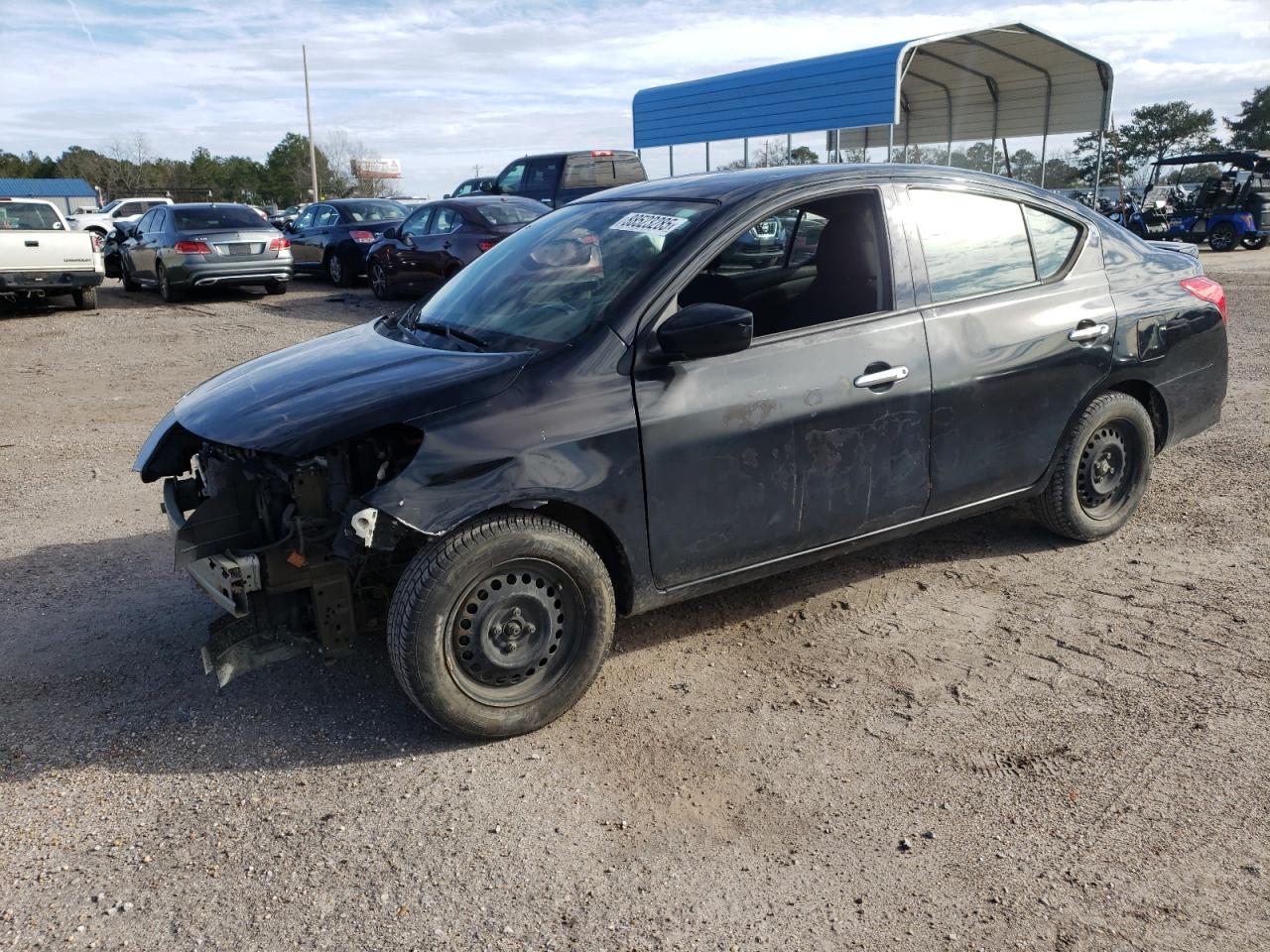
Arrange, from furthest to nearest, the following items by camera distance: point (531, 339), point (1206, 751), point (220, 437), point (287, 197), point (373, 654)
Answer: point (287, 197)
point (373, 654)
point (531, 339)
point (220, 437)
point (1206, 751)

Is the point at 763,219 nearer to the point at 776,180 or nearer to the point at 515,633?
the point at 776,180

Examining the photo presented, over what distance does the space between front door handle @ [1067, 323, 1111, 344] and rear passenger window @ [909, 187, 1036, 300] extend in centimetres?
30

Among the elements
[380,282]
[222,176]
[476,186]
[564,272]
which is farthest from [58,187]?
[564,272]

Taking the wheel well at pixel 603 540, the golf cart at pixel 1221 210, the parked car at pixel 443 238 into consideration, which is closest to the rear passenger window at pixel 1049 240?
the wheel well at pixel 603 540

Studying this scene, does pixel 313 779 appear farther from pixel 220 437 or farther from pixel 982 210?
pixel 982 210

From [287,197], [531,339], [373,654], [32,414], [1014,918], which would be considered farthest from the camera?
[287,197]

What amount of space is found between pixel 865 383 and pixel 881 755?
4.62 ft

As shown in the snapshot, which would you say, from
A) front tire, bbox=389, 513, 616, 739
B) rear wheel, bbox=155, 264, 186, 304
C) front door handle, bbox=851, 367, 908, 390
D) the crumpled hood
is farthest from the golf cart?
front tire, bbox=389, 513, 616, 739

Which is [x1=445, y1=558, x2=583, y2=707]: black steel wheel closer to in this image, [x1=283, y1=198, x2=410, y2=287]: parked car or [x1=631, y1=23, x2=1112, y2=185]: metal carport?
[x1=283, y1=198, x2=410, y2=287]: parked car

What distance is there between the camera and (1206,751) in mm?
3301

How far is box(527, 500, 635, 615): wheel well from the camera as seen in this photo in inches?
141

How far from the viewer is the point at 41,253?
48.8ft

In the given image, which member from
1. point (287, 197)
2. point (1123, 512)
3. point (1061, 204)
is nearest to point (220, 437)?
point (1061, 204)

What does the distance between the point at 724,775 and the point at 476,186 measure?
67.1 ft
